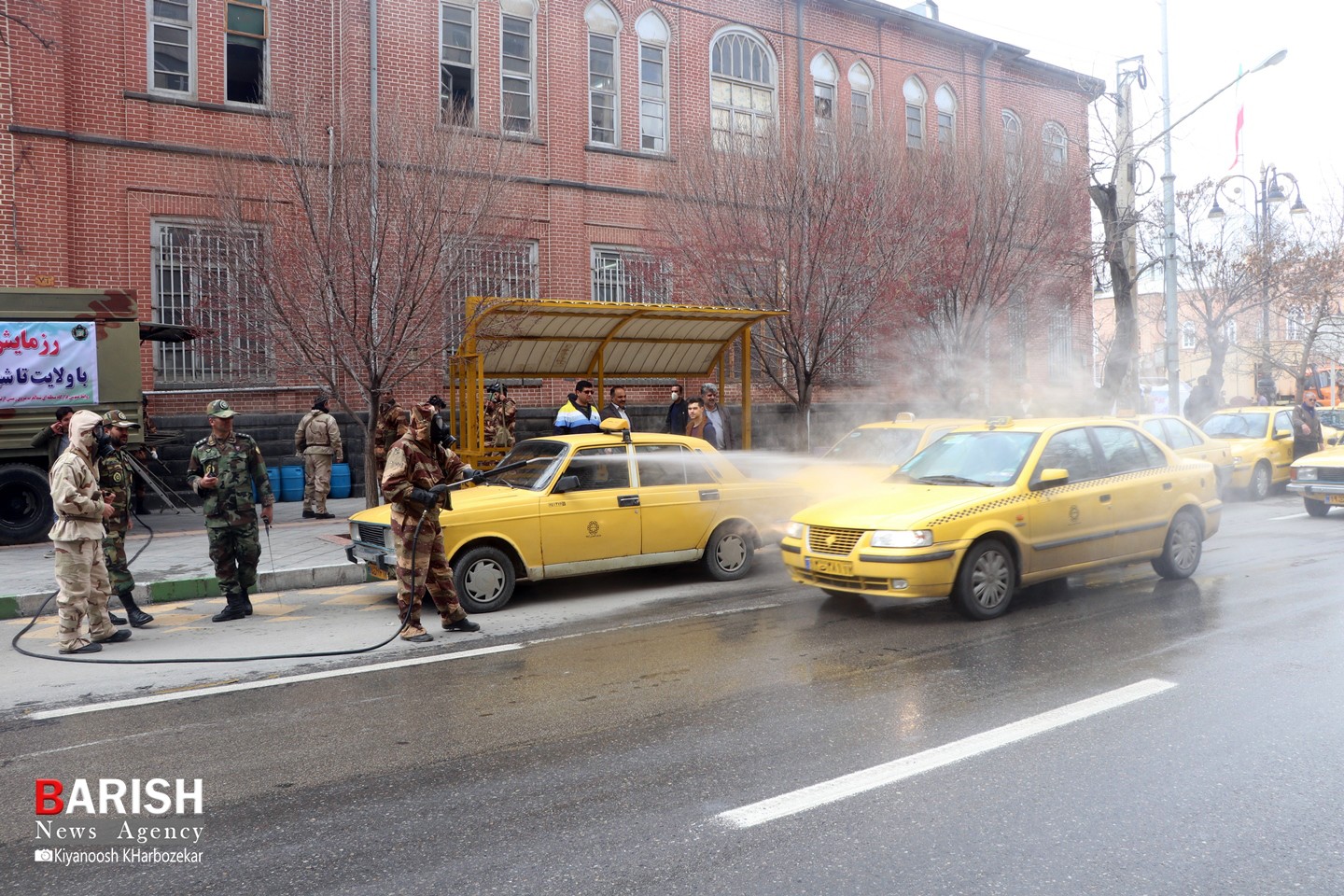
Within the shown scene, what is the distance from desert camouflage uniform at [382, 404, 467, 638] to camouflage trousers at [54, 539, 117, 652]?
7.02 feet

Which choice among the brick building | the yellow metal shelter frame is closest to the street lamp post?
the brick building

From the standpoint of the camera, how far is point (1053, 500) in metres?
7.91

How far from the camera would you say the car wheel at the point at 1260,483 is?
55.0ft

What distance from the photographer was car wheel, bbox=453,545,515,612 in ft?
27.4

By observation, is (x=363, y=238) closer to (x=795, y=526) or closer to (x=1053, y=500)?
(x=795, y=526)

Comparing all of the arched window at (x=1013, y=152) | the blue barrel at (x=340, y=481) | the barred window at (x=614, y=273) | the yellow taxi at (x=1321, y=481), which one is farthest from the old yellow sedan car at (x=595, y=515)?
the arched window at (x=1013, y=152)

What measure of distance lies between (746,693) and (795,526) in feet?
8.41

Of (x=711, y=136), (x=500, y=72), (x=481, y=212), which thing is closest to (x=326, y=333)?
(x=481, y=212)

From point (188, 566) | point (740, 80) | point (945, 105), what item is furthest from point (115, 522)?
point (945, 105)

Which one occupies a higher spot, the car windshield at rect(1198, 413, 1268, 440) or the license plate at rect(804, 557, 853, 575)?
the car windshield at rect(1198, 413, 1268, 440)

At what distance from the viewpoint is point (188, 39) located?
16.0 meters

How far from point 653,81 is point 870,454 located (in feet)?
39.9

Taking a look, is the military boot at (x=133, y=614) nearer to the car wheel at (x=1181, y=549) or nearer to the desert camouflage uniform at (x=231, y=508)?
the desert camouflage uniform at (x=231, y=508)

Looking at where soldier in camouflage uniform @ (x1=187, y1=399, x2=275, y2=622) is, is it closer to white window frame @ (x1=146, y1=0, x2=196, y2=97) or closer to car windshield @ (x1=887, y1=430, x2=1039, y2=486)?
car windshield @ (x1=887, y1=430, x2=1039, y2=486)
